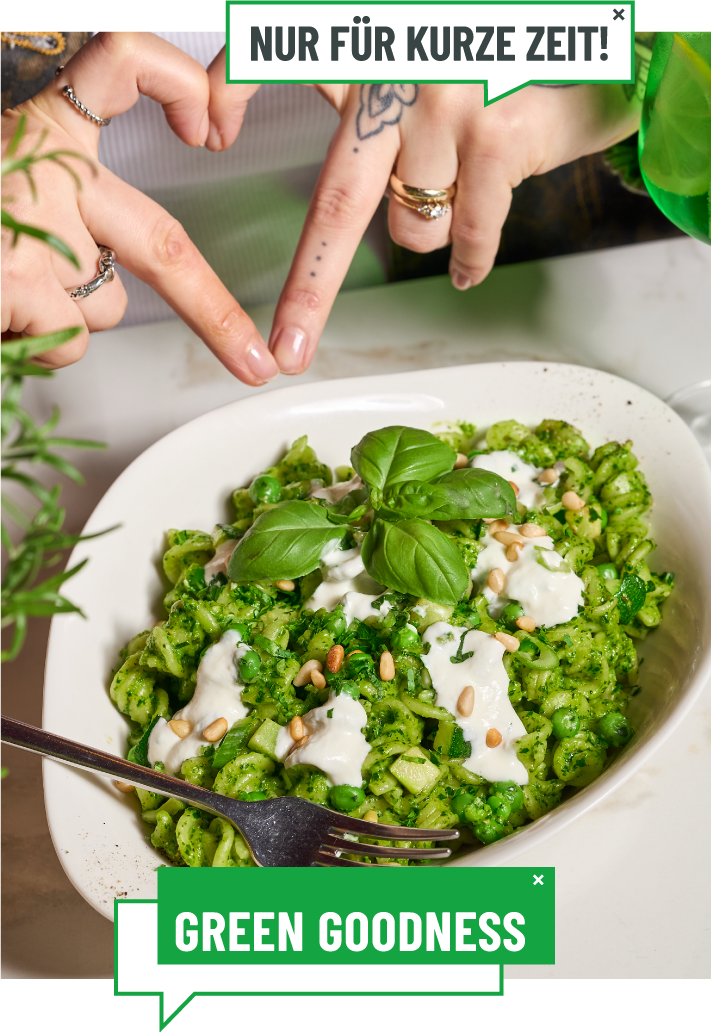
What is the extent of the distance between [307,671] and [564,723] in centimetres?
56

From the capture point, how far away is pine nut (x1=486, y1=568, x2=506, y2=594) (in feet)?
5.89

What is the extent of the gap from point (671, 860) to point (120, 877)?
1171 millimetres

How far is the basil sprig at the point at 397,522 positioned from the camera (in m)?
1.67

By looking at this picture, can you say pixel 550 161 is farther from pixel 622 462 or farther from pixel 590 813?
pixel 590 813

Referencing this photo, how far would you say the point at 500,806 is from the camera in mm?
1620

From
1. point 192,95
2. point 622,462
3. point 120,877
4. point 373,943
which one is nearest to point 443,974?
point 373,943

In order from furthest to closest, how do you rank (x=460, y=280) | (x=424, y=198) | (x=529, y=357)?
(x=529, y=357) < (x=460, y=280) < (x=424, y=198)

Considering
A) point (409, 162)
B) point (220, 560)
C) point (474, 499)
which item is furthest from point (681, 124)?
point (220, 560)

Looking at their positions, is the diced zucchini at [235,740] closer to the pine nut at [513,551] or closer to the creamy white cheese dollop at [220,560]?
the creamy white cheese dollop at [220,560]

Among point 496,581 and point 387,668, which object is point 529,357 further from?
point 387,668

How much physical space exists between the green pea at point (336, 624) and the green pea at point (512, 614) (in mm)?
359

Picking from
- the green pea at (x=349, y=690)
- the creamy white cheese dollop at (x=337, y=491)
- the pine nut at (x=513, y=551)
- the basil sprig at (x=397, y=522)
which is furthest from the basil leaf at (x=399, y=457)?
the green pea at (x=349, y=690)

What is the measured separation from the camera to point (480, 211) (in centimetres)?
230

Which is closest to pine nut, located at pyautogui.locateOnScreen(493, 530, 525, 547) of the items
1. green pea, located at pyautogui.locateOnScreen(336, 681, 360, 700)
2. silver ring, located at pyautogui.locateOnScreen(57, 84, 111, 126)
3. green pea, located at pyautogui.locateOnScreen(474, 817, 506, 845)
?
green pea, located at pyautogui.locateOnScreen(336, 681, 360, 700)
